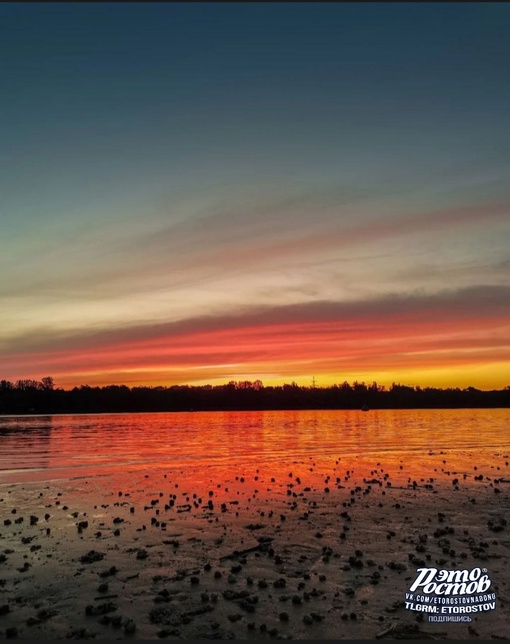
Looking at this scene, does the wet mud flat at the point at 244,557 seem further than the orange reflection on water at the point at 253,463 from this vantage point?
No

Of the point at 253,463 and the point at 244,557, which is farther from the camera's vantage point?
the point at 253,463

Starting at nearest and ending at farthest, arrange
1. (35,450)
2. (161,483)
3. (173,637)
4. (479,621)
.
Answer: (173,637)
(479,621)
(161,483)
(35,450)

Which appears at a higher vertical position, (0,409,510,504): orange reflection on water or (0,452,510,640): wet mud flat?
(0,452,510,640): wet mud flat

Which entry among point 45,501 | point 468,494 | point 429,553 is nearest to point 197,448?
point 45,501

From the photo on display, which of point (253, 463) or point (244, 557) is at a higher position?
point (244, 557)

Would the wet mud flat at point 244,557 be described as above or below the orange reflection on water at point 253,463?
above

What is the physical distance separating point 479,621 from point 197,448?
4502 centimetres

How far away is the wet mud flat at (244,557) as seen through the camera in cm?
1019

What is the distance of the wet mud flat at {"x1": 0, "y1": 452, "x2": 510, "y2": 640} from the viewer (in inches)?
401

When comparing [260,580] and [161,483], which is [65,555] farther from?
[161,483]

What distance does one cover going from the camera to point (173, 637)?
31.6ft

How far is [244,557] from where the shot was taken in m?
14.5

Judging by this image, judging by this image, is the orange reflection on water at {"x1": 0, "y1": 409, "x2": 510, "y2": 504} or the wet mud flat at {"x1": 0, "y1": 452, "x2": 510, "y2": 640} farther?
the orange reflection on water at {"x1": 0, "y1": 409, "x2": 510, "y2": 504}

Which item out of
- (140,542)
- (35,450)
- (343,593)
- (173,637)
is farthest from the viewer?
(35,450)
